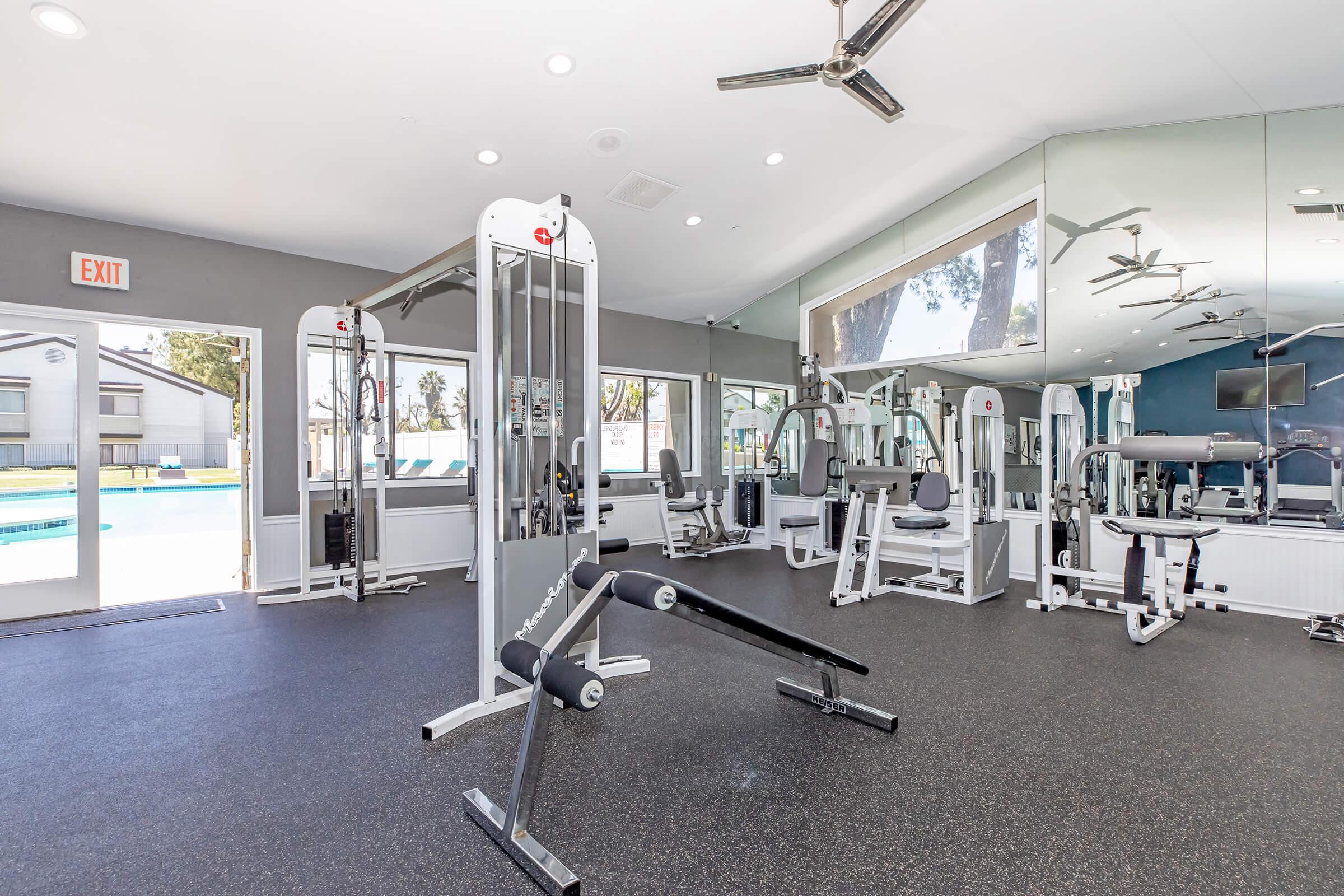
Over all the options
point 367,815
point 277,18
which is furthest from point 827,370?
point 367,815

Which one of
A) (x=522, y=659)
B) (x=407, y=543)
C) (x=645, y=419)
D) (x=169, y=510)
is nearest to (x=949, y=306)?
(x=645, y=419)

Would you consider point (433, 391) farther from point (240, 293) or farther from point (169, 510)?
point (169, 510)

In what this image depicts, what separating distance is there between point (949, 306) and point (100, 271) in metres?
6.83

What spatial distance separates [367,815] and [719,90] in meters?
3.72

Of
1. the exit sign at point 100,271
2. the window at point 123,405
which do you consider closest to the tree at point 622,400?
the exit sign at point 100,271

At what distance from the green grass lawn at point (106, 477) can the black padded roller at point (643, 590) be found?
4509 mm

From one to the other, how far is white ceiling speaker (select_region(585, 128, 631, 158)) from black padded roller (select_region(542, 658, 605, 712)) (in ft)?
10.5

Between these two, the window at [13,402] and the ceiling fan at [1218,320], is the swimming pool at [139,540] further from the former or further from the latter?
the ceiling fan at [1218,320]

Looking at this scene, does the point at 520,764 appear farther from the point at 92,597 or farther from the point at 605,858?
the point at 92,597

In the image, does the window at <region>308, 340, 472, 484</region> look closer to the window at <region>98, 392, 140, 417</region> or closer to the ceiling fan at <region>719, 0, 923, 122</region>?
the ceiling fan at <region>719, 0, 923, 122</region>

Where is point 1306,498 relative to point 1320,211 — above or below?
below

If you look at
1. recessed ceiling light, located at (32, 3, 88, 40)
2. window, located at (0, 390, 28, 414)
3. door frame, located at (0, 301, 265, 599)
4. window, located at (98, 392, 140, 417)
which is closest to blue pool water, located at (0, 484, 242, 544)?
window, located at (98, 392, 140, 417)

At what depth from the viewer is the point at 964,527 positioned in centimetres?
453

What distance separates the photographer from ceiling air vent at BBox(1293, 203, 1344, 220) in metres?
3.74
